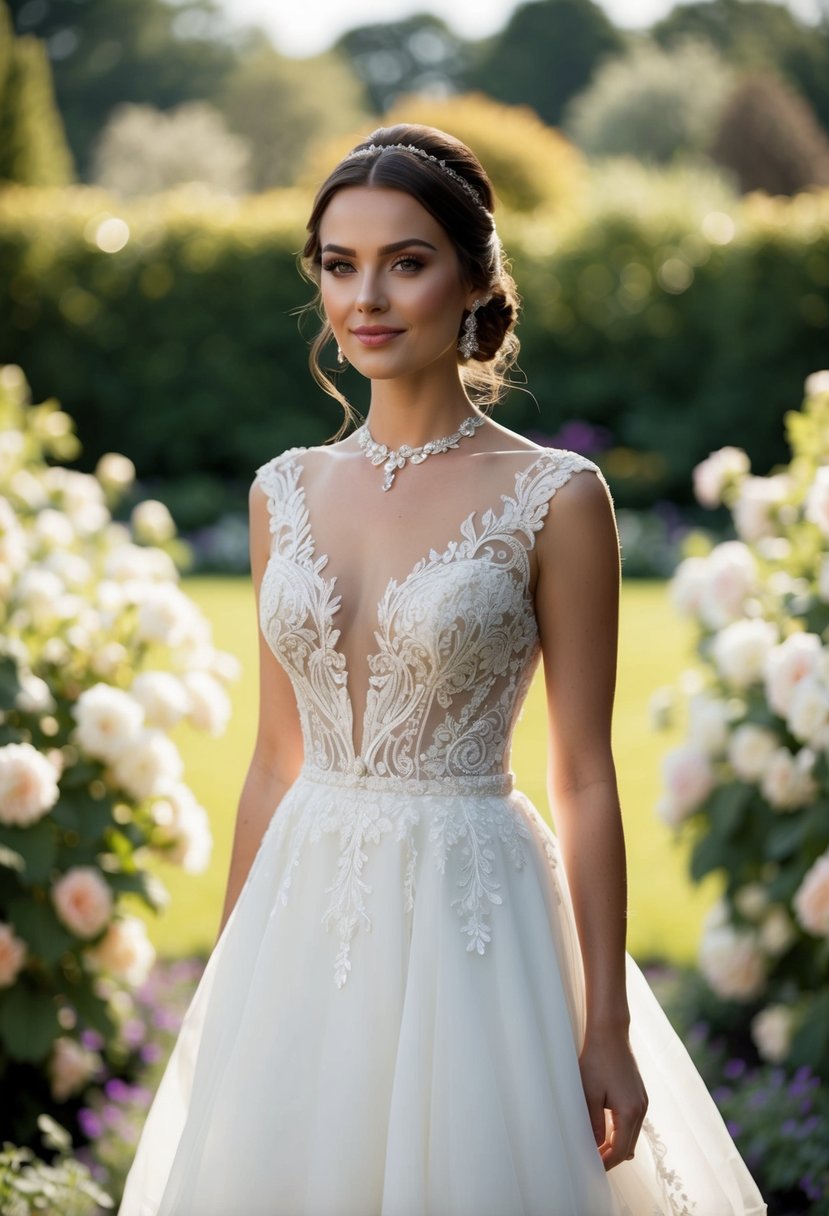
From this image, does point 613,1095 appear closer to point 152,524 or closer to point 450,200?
point 450,200

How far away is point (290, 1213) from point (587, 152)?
53829mm

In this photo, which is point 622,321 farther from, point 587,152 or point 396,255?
point 587,152

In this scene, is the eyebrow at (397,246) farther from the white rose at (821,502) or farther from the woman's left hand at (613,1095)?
the white rose at (821,502)

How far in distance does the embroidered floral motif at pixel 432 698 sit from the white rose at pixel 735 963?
2.16 meters

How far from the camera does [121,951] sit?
3.87 meters

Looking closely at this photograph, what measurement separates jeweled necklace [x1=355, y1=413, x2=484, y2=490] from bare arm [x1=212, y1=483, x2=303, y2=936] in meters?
0.25

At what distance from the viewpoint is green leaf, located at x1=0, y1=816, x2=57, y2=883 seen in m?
3.58

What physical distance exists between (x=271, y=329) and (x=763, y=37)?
146 feet

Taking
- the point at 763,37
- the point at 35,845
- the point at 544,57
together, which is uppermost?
the point at 544,57

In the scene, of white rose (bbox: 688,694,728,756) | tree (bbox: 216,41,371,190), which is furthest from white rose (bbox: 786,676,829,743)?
tree (bbox: 216,41,371,190)

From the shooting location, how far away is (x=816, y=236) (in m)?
15.0

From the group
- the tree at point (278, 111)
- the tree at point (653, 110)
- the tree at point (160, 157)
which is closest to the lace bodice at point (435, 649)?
the tree at point (160, 157)

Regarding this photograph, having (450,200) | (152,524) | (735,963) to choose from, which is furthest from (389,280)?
(735,963)

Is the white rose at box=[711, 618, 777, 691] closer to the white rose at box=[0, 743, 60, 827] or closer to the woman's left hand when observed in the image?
the white rose at box=[0, 743, 60, 827]
